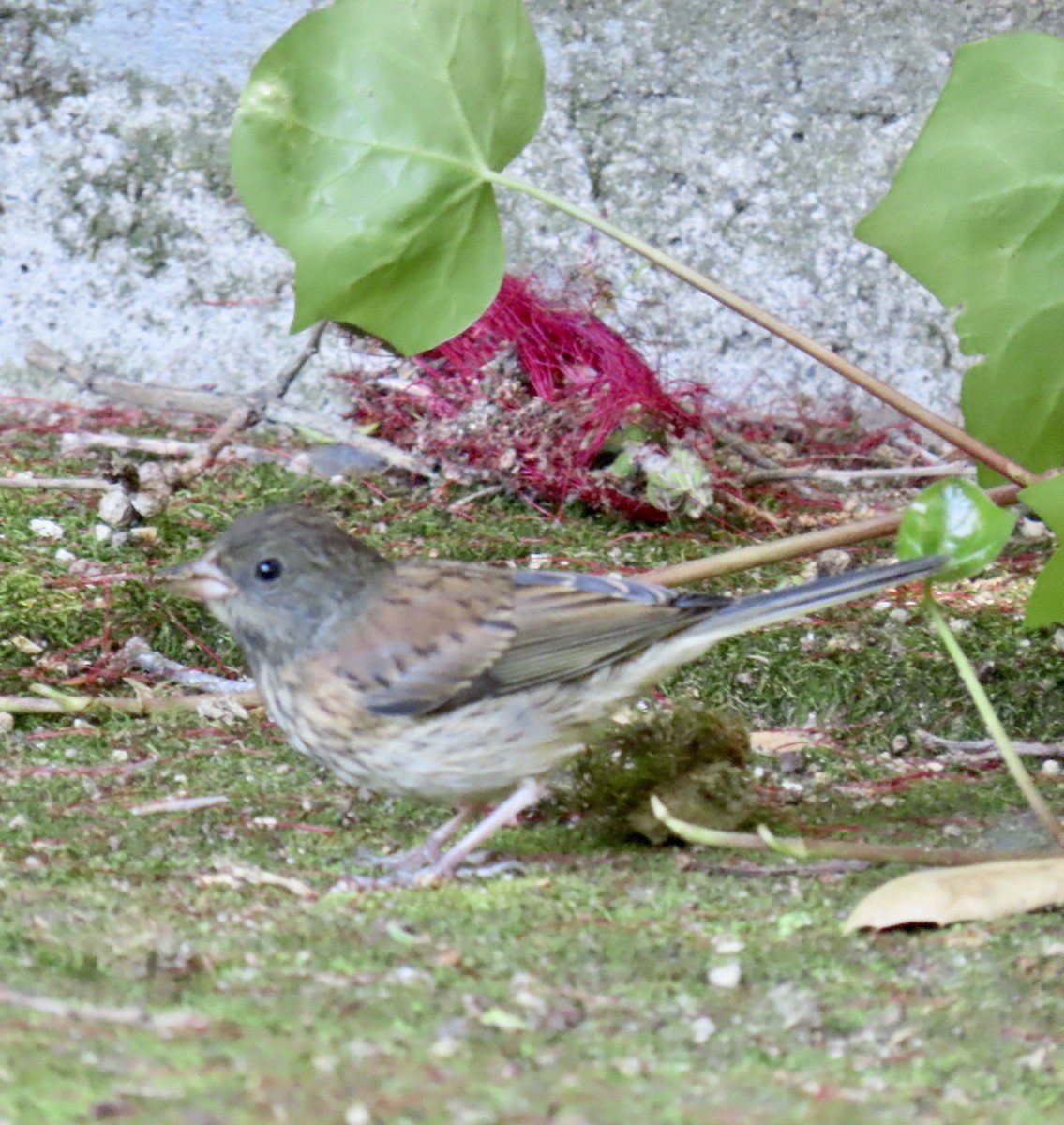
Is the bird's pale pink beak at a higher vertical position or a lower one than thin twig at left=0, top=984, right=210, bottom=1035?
lower

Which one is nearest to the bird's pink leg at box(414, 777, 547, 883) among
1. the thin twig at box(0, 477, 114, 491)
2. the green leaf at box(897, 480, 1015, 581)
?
the green leaf at box(897, 480, 1015, 581)

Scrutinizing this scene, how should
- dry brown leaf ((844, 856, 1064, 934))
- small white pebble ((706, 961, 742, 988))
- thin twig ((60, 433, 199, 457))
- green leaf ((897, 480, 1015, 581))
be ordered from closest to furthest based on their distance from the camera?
small white pebble ((706, 961, 742, 988)) < dry brown leaf ((844, 856, 1064, 934)) < green leaf ((897, 480, 1015, 581)) < thin twig ((60, 433, 199, 457))

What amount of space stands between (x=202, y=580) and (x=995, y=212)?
64.8 inches

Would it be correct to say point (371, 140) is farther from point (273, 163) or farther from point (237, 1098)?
point (237, 1098)

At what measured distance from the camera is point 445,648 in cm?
268

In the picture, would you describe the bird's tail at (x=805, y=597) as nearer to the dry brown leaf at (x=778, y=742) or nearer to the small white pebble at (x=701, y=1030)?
the dry brown leaf at (x=778, y=742)

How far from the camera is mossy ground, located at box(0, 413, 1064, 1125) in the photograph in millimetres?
1480

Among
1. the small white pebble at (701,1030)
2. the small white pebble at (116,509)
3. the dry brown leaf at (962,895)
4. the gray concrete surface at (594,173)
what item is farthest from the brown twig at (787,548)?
the gray concrete surface at (594,173)

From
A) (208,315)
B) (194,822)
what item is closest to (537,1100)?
(194,822)

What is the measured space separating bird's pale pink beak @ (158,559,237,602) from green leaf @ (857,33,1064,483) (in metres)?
1.37

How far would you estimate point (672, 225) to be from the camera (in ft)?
15.8

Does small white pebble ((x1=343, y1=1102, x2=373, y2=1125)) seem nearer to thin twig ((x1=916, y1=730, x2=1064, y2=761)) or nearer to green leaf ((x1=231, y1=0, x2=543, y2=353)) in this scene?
green leaf ((x1=231, y1=0, x2=543, y2=353))

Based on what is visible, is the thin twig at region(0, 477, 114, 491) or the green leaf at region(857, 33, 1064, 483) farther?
the thin twig at region(0, 477, 114, 491)

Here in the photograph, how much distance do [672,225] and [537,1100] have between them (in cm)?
374
